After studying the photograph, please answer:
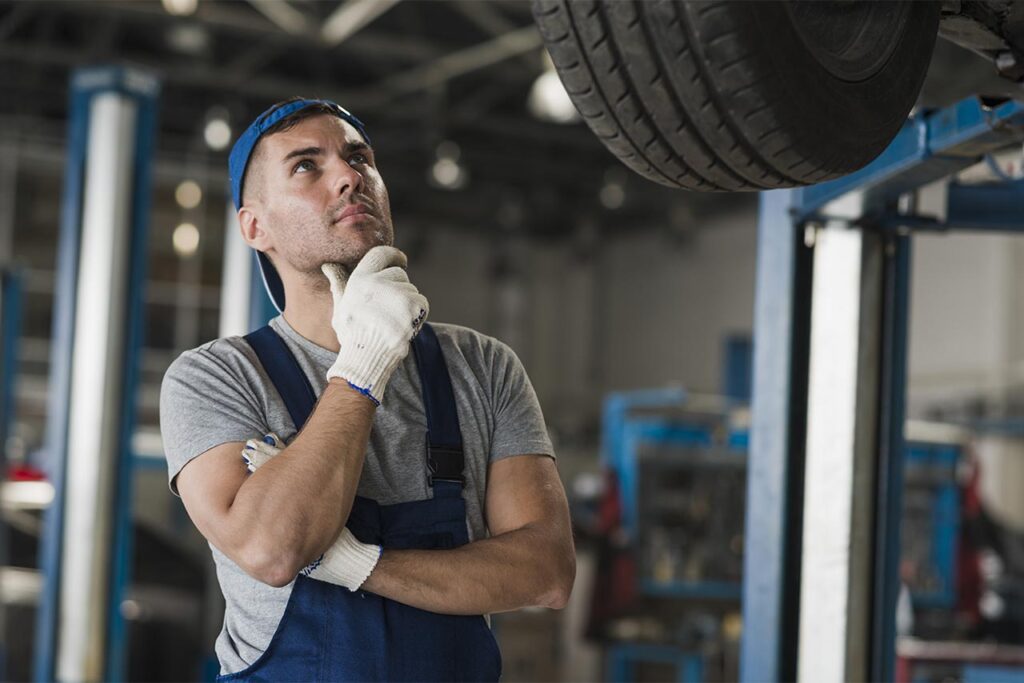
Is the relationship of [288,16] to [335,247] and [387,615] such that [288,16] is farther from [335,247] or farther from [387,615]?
[387,615]

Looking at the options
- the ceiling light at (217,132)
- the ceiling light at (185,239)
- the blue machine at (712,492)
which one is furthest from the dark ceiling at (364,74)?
the blue machine at (712,492)

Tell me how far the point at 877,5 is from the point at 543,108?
22.7ft

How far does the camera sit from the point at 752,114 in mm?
1532

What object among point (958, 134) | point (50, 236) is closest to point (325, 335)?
point (958, 134)

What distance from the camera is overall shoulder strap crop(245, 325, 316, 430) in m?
1.66

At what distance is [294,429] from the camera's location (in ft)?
5.36

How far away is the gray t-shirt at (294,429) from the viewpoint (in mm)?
1604

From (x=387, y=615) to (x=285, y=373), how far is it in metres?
0.36

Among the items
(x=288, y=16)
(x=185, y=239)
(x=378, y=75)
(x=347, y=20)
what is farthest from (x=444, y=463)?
(x=185, y=239)

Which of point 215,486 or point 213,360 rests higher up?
point 213,360

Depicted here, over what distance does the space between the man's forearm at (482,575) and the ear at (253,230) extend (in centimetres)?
50

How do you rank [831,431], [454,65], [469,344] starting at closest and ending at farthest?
1. [469,344]
2. [831,431]
3. [454,65]

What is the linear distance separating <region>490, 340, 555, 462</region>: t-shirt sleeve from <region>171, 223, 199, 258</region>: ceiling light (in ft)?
45.6

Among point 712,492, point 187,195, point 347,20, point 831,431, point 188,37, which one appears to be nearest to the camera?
point 831,431
